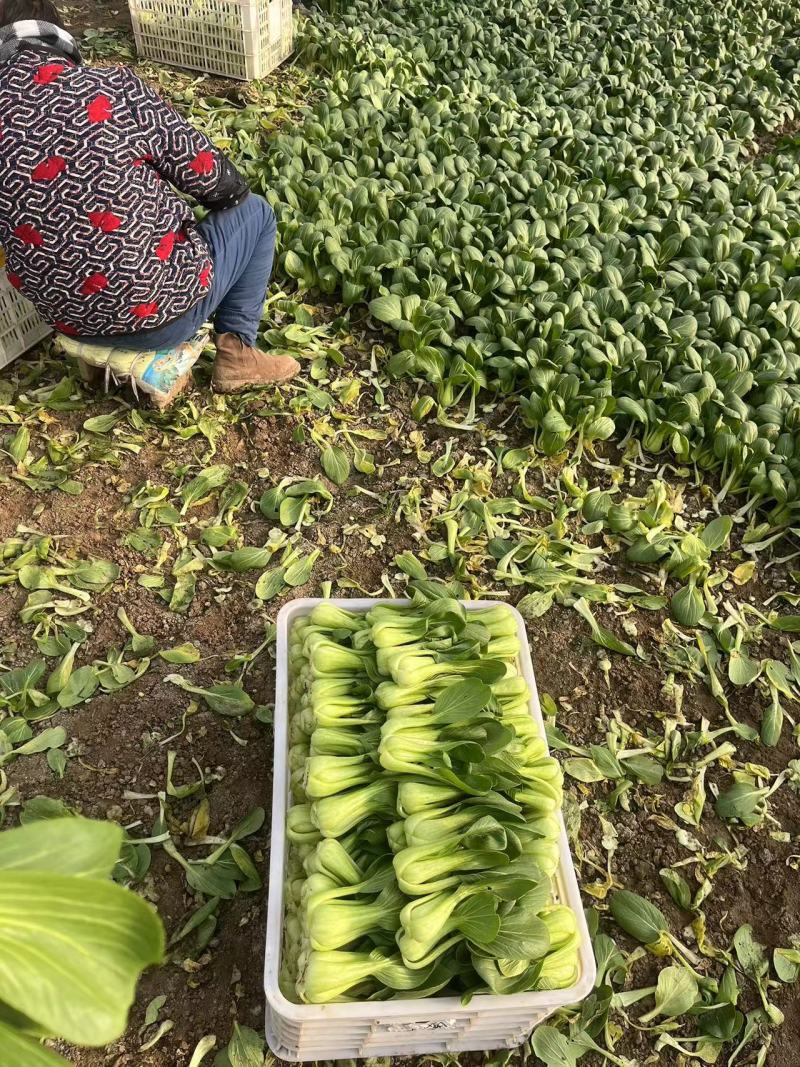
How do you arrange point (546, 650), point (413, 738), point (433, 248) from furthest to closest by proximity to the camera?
point (433, 248), point (546, 650), point (413, 738)

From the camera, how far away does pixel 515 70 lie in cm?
616

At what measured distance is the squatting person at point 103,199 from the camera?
8.79 ft

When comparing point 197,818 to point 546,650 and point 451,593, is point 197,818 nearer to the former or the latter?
point 451,593

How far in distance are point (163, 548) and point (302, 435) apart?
887mm

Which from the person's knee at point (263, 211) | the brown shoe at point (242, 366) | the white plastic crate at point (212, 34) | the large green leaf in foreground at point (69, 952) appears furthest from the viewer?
the white plastic crate at point (212, 34)

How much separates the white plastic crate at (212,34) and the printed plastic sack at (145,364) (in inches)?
129

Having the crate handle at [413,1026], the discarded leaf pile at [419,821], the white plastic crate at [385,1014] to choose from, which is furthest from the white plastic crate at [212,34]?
the crate handle at [413,1026]

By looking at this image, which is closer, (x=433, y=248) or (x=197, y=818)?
(x=197, y=818)

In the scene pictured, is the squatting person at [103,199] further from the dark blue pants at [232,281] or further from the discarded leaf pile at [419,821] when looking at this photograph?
the discarded leaf pile at [419,821]

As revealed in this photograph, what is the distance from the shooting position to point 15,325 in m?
3.84

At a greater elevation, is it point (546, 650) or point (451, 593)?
point (451, 593)

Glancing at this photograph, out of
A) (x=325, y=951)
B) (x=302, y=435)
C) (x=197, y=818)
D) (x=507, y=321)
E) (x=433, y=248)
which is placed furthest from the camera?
(x=433, y=248)

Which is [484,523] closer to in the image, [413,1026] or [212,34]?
[413,1026]

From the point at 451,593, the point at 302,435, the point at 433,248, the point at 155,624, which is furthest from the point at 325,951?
the point at 433,248
